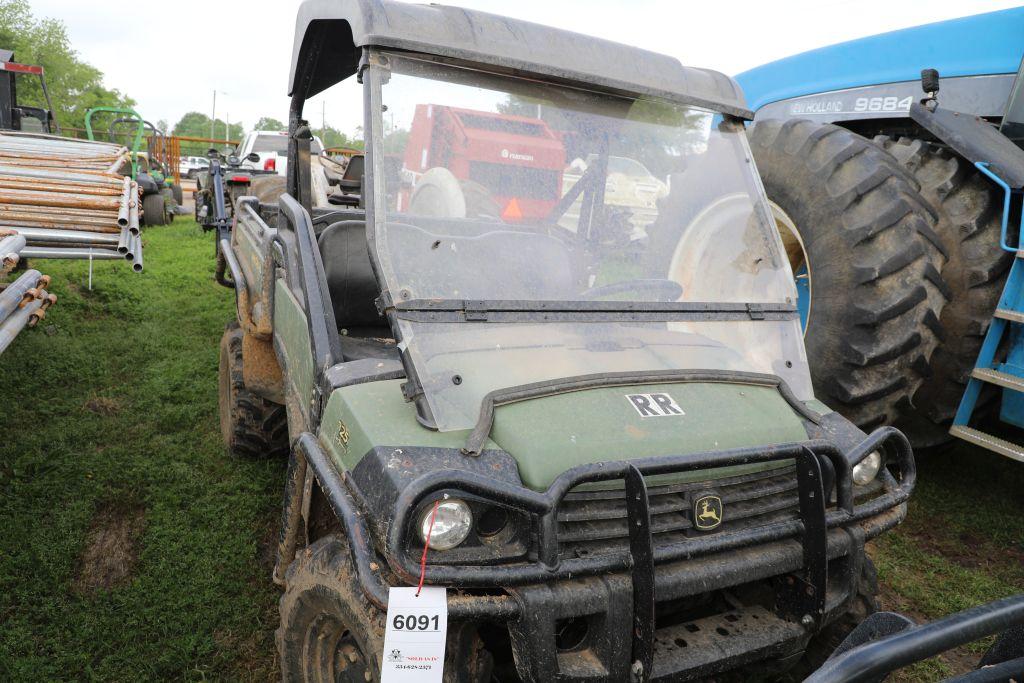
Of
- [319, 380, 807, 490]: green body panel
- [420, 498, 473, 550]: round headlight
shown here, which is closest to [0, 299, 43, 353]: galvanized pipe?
[319, 380, 807, 490]: green body panel

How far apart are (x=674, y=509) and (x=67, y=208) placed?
5.02 metres

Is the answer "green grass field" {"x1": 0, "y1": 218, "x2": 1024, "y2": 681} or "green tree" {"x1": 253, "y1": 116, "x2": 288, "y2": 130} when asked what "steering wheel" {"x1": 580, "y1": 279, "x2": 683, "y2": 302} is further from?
"green tree" {"x1": 253, "y1": 116, "x2": 288, "y2": 130}

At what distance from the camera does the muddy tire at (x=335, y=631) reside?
184cm

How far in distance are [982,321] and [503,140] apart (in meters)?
2.90

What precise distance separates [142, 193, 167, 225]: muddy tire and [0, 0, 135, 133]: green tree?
76.0 feet

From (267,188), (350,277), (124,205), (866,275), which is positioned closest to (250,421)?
(350,277)

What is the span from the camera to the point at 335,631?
213 centimetres

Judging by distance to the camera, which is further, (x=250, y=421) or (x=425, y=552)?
(x=250, y=421)

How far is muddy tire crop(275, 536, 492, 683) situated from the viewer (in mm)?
1836

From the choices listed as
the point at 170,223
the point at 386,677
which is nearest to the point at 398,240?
the point at 386,677

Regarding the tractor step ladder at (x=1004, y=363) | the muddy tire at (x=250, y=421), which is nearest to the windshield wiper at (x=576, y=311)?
the tractor step ladder at (x=1004, y=363)

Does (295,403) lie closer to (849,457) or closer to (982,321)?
(849,457)

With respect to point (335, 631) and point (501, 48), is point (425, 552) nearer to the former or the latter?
point (335, 631)

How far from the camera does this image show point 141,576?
10.9ft
